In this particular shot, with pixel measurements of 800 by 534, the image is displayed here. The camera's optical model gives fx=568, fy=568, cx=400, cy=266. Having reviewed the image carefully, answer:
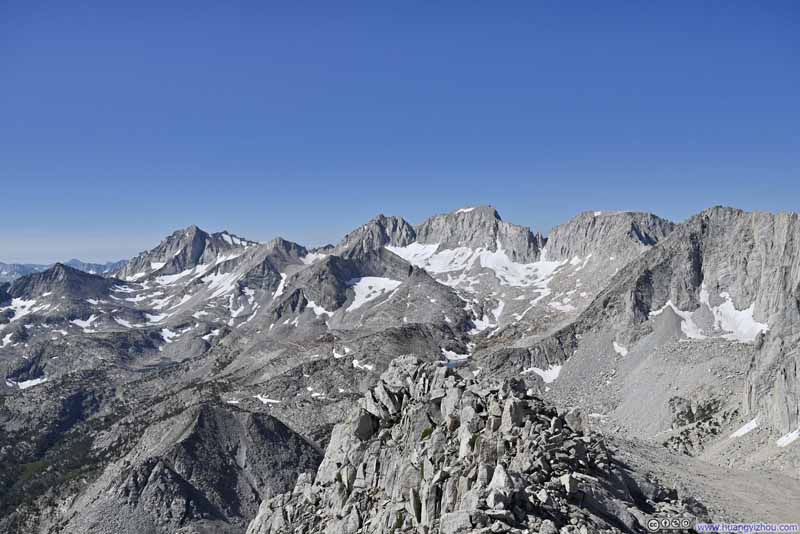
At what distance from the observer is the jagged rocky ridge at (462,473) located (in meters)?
29.7

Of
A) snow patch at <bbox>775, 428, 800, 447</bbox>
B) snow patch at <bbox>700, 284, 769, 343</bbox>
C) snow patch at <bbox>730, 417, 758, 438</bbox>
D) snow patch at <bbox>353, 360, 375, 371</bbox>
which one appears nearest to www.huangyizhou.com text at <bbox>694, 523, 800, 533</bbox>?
snow patch at <bbox>775, 428, 800, 447</bbox>

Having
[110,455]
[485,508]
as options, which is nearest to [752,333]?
[485,508]

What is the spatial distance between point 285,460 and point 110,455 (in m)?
65.7

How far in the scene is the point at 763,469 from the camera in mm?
78125

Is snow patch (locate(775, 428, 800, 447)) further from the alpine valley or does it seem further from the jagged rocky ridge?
the jagged rocky ridge

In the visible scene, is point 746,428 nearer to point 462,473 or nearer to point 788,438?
point 788,438

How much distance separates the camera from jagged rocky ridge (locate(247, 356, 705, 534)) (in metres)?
29.7

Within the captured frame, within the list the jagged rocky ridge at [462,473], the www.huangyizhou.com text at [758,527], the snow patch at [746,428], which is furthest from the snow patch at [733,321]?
the jagged rocky ridge at [462,473]

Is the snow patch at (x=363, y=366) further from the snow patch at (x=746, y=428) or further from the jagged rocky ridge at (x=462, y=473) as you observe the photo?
the jagged rocky ridge at (x=462, y=473)

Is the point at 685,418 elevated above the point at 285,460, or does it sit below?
above

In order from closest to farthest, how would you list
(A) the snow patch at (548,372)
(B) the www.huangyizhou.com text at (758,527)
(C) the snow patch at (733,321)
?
(B) the www.huangyizhou.com text at (758,527)
(C) the snow patch at (733,321)
(A) the snow patch at (548,372)

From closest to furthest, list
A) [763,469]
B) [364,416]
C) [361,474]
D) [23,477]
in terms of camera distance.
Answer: [361,474]
[364,416]
[763,469]
[23,477]

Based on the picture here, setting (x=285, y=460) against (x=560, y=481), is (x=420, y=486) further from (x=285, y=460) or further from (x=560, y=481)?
(x=285, y=460)

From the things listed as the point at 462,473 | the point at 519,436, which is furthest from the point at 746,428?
the point at 462,473
